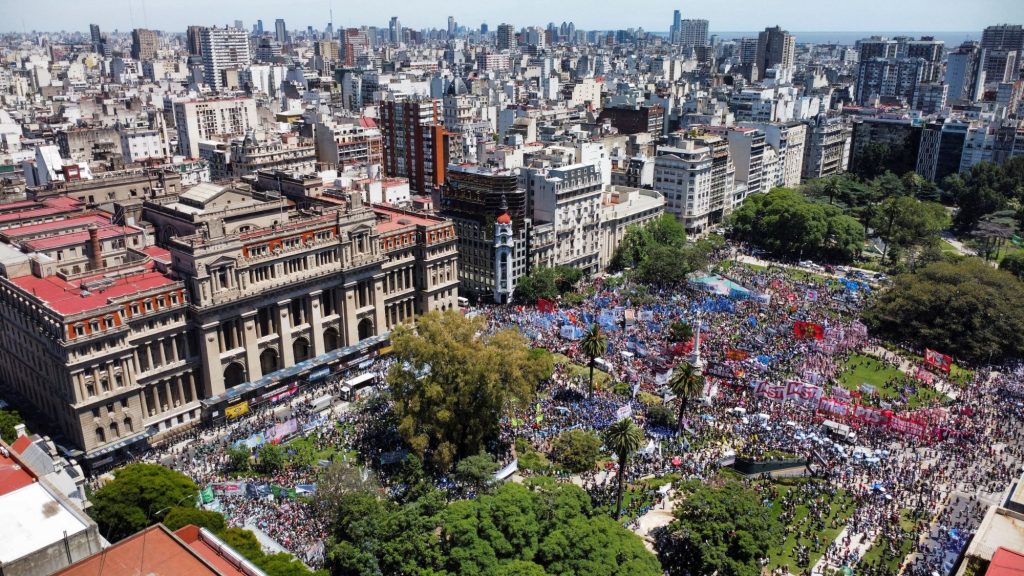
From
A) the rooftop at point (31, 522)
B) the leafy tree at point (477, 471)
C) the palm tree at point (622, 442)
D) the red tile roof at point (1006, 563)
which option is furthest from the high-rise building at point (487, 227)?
the rooftop at point (31, 522)

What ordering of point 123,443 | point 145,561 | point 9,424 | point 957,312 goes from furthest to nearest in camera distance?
point 957,312 → point 123,443 → point 9,424 → point 145,561

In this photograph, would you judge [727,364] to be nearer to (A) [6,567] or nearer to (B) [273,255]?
(B) [273,255]

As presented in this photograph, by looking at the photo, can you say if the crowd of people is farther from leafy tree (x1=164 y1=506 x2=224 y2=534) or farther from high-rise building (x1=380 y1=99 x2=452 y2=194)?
high-rise building (x1=380 y1=99 x2=452 y2=194)

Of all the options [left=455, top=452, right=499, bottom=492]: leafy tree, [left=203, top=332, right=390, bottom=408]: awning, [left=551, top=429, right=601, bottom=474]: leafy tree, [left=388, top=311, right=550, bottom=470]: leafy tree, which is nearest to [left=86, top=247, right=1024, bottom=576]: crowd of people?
[left=551, top=429, right=601, bottom=474]: leafy tree

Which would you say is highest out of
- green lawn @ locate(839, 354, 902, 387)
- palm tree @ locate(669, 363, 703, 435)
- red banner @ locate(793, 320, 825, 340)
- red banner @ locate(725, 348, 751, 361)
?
palm tree @ locate(669, 363, 703, 435)

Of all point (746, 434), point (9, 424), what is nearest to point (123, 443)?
point (9, 424)

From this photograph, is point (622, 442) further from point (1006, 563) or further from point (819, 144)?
point (819, 144)
